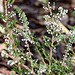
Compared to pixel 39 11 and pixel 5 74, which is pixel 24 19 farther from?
pixel 39 11

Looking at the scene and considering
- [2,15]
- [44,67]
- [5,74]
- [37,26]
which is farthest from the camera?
[37,26]

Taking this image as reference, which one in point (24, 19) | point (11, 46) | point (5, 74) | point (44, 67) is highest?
point (24, 19)

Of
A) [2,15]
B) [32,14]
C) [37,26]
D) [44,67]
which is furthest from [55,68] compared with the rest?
[32,14]

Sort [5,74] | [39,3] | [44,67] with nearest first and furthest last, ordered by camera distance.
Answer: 1. [44,67]
2. [5,74]
3. [39,3]

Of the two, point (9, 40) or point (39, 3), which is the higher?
point (39, 3)

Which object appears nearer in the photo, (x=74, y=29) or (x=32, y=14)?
(x=74, y=29)

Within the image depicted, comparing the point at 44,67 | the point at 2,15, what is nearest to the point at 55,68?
the point at 44,67

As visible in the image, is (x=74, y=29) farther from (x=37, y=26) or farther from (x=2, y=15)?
(x=37, y=26)

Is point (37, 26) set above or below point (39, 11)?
below

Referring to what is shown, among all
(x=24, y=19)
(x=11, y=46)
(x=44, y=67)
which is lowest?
(x=44, y=67)
